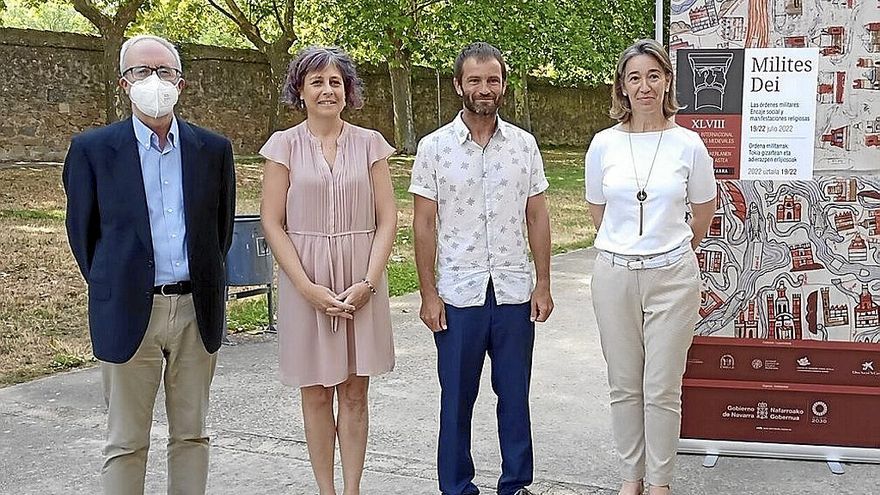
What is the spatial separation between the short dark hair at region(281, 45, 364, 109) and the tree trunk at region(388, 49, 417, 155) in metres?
19.7

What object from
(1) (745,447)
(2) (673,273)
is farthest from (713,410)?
(2) (673,273)

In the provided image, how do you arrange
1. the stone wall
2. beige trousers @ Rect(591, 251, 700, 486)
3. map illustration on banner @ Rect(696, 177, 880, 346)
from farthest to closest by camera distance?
the stone wall, map illustration on banner @ Rect(696, 177, 880, 346), beige trousers @ Rect(591, 251, 700, 486)

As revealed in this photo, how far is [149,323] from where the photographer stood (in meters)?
3.70

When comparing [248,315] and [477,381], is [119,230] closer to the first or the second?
[477,381]

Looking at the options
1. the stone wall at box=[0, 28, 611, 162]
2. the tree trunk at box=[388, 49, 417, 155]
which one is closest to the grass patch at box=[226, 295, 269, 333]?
the stone wall at box=[0, 28, 611, 162]

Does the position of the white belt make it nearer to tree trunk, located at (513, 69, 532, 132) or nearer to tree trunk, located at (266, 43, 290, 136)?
tree trunk, located at (266, 43, 290, 136)

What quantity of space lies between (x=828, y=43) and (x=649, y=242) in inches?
53.5

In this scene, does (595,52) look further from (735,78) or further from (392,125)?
(735,78)

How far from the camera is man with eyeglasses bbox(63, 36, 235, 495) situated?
3.62 metres

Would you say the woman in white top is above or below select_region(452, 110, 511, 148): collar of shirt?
below

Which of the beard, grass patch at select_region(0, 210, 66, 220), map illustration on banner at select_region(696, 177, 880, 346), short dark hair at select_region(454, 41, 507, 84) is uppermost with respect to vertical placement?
short dark hair at select_region(454, 41, 507, 84)

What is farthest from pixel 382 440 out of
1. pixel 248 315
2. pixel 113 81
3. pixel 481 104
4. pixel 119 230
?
pixel 113 81

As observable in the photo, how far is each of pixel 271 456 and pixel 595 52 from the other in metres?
16.3

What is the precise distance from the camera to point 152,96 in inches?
143
